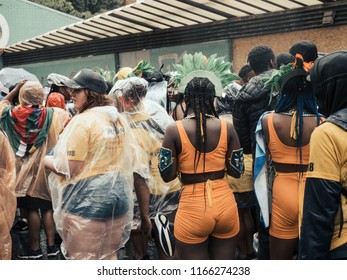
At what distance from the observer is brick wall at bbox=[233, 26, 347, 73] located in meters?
8.31

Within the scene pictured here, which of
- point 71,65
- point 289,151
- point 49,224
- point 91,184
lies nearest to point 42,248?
point 49,224

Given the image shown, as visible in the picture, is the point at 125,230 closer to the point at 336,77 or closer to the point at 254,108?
the point at 254,108

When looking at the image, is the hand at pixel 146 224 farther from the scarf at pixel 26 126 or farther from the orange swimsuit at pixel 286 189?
the scarf at pixel 26 126

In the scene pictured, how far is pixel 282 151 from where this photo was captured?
3256 millimetres

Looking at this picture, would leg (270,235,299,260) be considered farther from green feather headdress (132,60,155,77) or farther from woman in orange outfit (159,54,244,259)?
green feather headdress (132,60,155,77)

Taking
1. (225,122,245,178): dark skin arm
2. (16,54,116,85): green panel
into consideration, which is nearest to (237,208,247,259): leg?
(225,122,245,178): dark skin arm

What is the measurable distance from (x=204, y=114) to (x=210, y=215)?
61cm

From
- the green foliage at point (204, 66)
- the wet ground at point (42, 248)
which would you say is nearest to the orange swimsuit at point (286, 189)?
the green foliage at point (204, 66)

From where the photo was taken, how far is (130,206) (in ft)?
Answer: 11.5

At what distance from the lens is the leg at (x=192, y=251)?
3.18 m

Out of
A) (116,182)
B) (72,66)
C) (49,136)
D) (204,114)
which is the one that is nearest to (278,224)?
(204,114)

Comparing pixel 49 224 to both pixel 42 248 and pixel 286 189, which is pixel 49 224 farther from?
pixel 286 189

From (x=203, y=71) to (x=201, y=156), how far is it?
672 millimetres

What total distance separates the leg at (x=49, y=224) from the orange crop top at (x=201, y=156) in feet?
7.09
